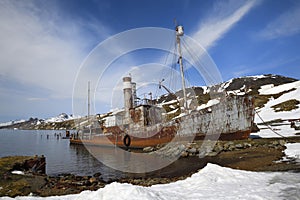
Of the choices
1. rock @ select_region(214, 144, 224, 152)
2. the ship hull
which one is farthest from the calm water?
rock @ select_region(214, 144, 224, 152)

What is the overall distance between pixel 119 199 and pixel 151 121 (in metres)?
26.0

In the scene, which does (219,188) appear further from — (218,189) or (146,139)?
(146,139)

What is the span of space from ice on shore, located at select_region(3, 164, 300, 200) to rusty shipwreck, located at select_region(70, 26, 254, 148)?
14218 mm

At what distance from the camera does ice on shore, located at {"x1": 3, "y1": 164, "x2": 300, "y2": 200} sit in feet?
19.6

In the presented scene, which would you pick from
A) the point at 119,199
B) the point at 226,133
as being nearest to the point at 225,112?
the point at 226,133

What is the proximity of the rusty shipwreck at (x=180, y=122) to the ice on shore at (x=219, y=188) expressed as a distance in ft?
46.6

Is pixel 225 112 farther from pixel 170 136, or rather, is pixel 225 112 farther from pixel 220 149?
pixel 170 136

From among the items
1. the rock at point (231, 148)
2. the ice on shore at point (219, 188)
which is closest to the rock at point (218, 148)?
the rock at point (231, 148)

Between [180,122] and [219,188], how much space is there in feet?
59.7

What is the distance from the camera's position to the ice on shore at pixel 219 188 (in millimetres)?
5980

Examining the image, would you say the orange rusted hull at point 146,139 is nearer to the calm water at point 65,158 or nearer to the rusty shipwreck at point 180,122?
the rusty shipwreck at point 180,122

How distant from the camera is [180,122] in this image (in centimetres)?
2511

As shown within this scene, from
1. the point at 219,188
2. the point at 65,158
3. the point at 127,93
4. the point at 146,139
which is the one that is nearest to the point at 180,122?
the point at 146,139

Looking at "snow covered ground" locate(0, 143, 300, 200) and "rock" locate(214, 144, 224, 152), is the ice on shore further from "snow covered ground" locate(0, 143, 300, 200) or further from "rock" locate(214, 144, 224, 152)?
"rock" locate(214, 144, 224, 152)
